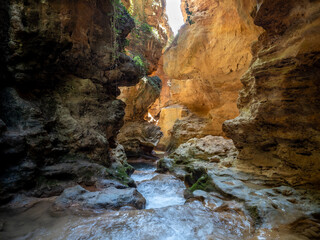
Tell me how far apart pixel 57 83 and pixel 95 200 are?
12.0 feet

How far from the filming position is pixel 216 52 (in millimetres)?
8500

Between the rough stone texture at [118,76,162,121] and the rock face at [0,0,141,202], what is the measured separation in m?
6.93

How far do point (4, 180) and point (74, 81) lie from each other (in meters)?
3.30

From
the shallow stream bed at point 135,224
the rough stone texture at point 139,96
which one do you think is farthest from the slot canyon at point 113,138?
the rough stone texture at point 139,96

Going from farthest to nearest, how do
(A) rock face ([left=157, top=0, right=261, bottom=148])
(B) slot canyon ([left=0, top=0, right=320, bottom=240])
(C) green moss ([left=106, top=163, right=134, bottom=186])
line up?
(A) rock face ([left=157, top=0, right=261, bottom=148]) < (C) green moss ([left=106, top=163, right=134, bottom=186]) < (B) slot canyon ([left=0, top=0, right=320, bottom=240])

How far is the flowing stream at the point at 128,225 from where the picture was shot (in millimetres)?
2227

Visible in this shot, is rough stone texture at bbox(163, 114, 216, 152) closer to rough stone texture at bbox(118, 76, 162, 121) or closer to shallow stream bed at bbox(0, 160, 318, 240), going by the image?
rough stone texture at bbox(118, 76, 162, 121)

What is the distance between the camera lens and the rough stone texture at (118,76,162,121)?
13.6m

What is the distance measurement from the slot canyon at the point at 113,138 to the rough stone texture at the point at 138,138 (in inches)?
279

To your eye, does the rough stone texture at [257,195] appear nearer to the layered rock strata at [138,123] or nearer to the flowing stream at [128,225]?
the flowing stream at [128,225]

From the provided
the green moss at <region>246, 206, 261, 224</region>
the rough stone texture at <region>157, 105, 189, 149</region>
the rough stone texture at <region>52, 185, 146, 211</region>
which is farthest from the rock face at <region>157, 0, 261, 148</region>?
the rough stone texture at <region>52, 185, 146, 211</region>

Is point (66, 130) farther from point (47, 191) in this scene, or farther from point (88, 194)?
point (88, 194)

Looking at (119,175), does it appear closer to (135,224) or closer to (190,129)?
(135,224)

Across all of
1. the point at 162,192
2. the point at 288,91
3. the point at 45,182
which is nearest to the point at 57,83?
the point at 45,182
